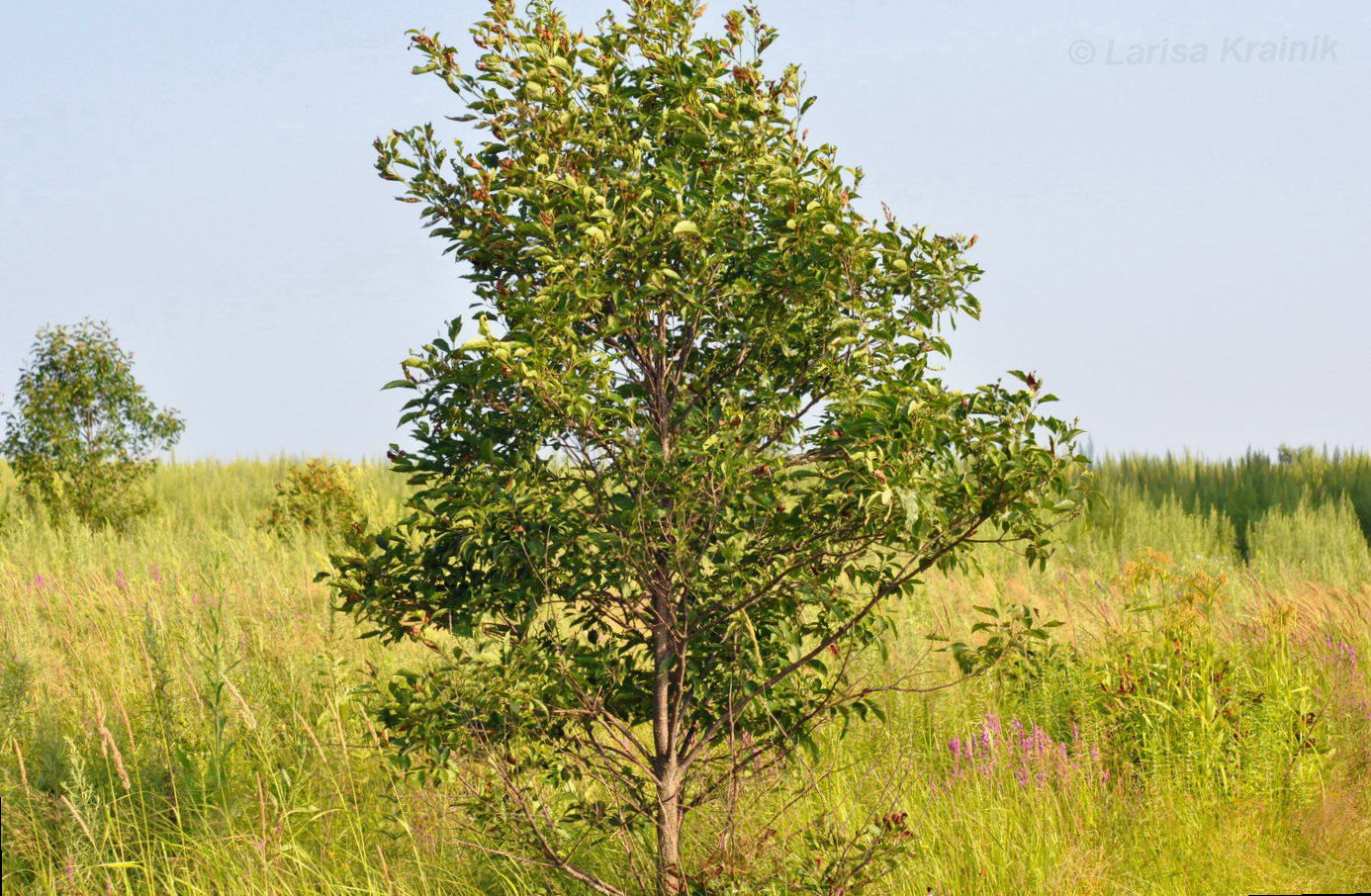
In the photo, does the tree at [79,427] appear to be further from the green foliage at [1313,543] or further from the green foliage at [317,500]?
the green foliage at [1313,543]

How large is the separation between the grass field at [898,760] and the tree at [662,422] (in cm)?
77

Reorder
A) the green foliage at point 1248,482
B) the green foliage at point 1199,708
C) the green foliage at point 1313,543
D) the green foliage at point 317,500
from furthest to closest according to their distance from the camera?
the green foliage at point 1248,482, the green foliage at point 317,500, the green foliage at point 1313,543, the green foliage at point 1199,708

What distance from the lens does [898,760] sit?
4.90 metres

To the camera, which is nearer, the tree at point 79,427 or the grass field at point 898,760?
the grass field at point 898,760

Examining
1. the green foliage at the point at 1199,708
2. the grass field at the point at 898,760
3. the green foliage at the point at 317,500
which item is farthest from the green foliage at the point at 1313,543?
the green foliage at the point at 317,500

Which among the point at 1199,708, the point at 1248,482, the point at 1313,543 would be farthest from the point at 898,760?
the point at 1248,482

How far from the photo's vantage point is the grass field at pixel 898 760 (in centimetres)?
460

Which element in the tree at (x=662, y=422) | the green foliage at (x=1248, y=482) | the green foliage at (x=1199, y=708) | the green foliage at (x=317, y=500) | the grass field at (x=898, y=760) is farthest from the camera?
the green foliage at (x=1248, y=482)

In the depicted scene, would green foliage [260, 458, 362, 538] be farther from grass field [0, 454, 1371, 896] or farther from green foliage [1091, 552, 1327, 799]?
green foliage [1091, 552, 1327, 799]

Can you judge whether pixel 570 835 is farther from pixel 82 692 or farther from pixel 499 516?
pixel 82 692

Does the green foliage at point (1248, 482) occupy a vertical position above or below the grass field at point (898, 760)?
above

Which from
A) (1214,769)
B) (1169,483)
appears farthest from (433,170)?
(1169,483)

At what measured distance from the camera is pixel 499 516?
3.32m

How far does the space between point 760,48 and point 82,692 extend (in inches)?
242
